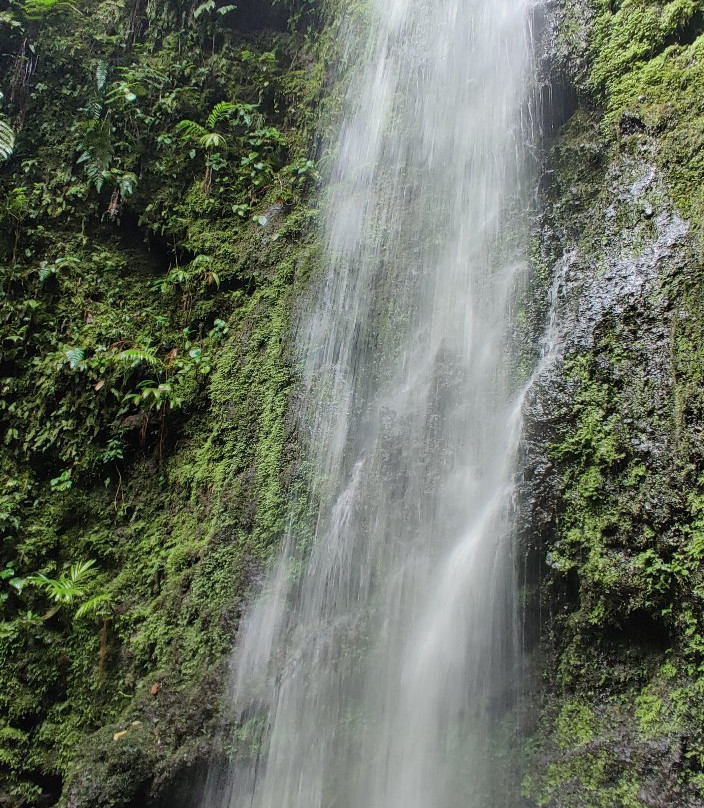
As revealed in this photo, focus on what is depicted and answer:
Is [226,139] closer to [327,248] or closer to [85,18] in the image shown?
[327,248]

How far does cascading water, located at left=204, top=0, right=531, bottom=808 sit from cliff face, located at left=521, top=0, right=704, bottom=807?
239 mm

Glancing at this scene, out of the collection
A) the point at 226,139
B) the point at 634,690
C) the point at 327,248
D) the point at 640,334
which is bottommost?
the point at 634,690

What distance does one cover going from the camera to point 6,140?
18.0 ft

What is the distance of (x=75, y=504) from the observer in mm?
4523

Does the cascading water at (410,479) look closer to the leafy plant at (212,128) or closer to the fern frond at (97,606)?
the fern frond at (97,606)

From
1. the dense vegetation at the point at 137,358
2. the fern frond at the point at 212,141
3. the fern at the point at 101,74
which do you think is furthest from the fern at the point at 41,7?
the fern frond at the point at 212,141

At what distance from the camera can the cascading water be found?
2.86 m

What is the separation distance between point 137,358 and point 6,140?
112 inches

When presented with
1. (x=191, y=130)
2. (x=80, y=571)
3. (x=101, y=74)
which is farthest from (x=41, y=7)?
(x=80, y=571)

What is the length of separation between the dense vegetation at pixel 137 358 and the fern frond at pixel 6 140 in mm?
16

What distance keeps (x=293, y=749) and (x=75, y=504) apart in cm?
263

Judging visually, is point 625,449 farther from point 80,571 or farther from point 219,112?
point 219,112

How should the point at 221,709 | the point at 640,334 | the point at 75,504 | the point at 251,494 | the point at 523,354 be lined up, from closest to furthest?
the point at 640,334, the point at 221,709, the point at 523,354, the point at 251,494, the point at 75,504

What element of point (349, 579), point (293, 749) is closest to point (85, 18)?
point (349, 579)
